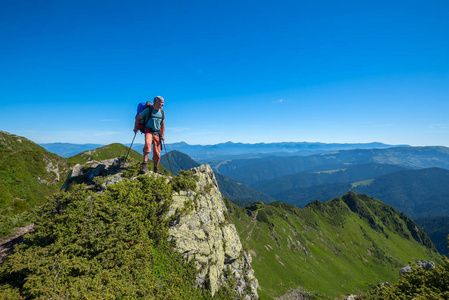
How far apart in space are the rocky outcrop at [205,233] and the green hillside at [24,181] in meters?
6.25

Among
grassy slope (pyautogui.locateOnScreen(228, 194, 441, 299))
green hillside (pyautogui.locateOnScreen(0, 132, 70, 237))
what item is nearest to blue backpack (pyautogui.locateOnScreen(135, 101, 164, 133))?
green hillside (pyautogui.locateOnScreen(0, 132, 70, 237))

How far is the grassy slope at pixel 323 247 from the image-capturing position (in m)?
72.8

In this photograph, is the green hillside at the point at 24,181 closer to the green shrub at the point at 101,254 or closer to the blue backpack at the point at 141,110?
the green shrub at the point at 101,254

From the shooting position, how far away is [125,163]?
700 inches

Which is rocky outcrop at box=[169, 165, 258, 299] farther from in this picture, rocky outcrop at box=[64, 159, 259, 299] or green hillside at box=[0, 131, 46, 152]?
green hillside at box=[0, 131, 46, 152]

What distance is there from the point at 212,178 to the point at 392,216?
225 m

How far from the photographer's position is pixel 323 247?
108 meters

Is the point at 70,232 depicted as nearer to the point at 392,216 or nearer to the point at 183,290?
the point at 183,290

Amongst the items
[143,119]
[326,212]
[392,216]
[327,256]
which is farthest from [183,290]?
[392,216]

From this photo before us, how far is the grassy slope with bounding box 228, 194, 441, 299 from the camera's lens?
72812 millimetres

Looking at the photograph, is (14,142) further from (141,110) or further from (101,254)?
(101,254)

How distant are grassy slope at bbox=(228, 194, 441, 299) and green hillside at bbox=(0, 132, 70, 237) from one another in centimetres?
5132

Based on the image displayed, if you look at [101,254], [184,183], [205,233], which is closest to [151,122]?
[184,183]

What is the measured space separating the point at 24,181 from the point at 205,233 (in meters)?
29.4
